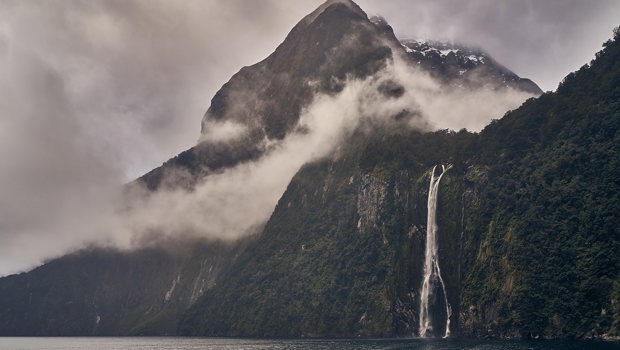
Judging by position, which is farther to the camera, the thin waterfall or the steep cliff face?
the thin waterfall

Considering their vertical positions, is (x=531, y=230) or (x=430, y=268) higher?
(x=531, y=230)

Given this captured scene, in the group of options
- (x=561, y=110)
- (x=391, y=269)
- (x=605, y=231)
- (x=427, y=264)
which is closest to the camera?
(x=605, y=231)

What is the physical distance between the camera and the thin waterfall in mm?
176750

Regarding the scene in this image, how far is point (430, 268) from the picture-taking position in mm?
184500

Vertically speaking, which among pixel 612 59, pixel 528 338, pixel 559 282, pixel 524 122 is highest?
pixel 612 59

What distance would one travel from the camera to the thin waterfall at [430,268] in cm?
17675

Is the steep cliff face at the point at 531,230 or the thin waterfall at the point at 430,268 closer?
the steep cliff face at the point at 531,230

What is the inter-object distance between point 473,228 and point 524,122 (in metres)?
36.5

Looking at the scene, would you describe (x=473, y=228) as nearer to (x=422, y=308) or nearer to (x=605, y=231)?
(x=422, y=308)

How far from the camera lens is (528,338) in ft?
448

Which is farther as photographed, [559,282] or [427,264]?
[427,264]

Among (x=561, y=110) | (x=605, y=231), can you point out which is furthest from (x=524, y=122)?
(x=605, y=231)

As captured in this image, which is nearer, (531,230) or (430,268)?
(531,230)

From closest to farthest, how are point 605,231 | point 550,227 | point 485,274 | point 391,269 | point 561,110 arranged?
point 605,231
point 550,227
point 485,274
point 561,110
point 391,269
